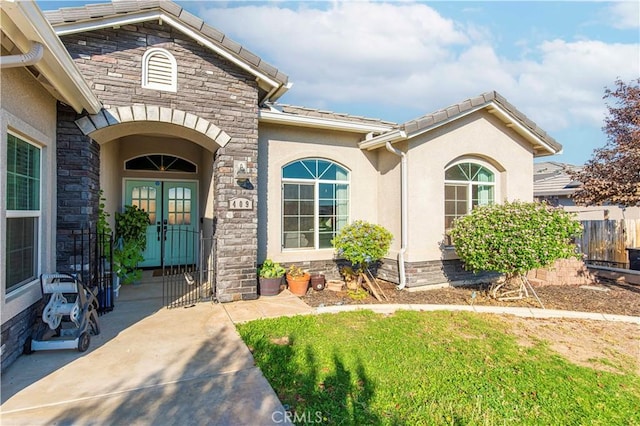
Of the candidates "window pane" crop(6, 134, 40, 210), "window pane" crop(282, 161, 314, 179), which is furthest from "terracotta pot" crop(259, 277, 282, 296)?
"window pane" crop(6, 134, 40, 210)

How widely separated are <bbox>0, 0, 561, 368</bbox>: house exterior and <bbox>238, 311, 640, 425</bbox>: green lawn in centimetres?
262

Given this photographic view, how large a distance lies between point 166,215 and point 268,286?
4.82 m

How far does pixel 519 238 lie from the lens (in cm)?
677

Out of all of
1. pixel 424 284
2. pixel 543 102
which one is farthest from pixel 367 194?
pixel 543 102

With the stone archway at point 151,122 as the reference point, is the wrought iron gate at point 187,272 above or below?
below

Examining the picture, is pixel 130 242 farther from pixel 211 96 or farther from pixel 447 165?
pixel 447 165

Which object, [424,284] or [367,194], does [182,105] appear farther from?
[424,284]

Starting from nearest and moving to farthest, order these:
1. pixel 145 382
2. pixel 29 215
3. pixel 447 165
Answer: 1. pixel 145 382
2. pixel 29 215
3. pixel 447 165

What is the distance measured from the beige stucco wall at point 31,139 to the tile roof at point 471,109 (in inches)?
256

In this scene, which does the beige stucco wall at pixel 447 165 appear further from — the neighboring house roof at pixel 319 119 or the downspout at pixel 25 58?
the downspout at pixel 25 58

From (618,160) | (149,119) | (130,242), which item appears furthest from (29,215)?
Result: (618,160)

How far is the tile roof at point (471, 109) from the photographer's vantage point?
7602 millimetres

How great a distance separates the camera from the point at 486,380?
385 centimetres

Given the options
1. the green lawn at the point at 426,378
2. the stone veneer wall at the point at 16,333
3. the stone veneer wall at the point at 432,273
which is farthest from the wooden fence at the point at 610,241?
the stone veneer wall at the point at 16,333
